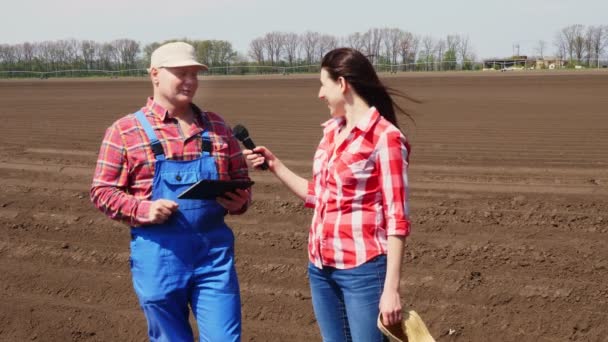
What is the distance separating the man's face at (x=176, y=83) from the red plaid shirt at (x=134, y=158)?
7 cm

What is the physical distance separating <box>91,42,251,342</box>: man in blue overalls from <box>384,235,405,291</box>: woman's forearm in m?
0.81

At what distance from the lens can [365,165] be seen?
2727mm

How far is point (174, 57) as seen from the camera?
298cm

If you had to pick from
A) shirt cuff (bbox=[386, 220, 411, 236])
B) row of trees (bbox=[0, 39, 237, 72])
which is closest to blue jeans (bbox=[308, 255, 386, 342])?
shirt cuff (bbox=[386, 220, 411, 236])

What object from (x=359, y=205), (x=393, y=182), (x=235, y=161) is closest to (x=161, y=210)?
(x=235, y=161)

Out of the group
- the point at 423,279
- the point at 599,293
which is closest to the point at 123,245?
the point at 423,279

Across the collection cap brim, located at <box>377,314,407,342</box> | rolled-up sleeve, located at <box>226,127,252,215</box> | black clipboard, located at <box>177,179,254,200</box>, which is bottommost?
cap brim, located at <box>377,314,407,342</box>

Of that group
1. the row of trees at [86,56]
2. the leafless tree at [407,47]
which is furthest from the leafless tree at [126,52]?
the leafless tree at [407,47]

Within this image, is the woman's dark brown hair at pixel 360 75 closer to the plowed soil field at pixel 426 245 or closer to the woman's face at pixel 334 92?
the woman's face at pixel 334 92

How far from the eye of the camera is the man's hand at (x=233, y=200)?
3111mm

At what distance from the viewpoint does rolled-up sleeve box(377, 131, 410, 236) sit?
8.77 ft

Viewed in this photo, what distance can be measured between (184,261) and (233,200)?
343 mm

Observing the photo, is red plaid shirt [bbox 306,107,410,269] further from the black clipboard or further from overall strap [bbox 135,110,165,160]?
overall strap [bbox 135,110,165,160]

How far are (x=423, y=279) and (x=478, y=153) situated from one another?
5997 millimetres
